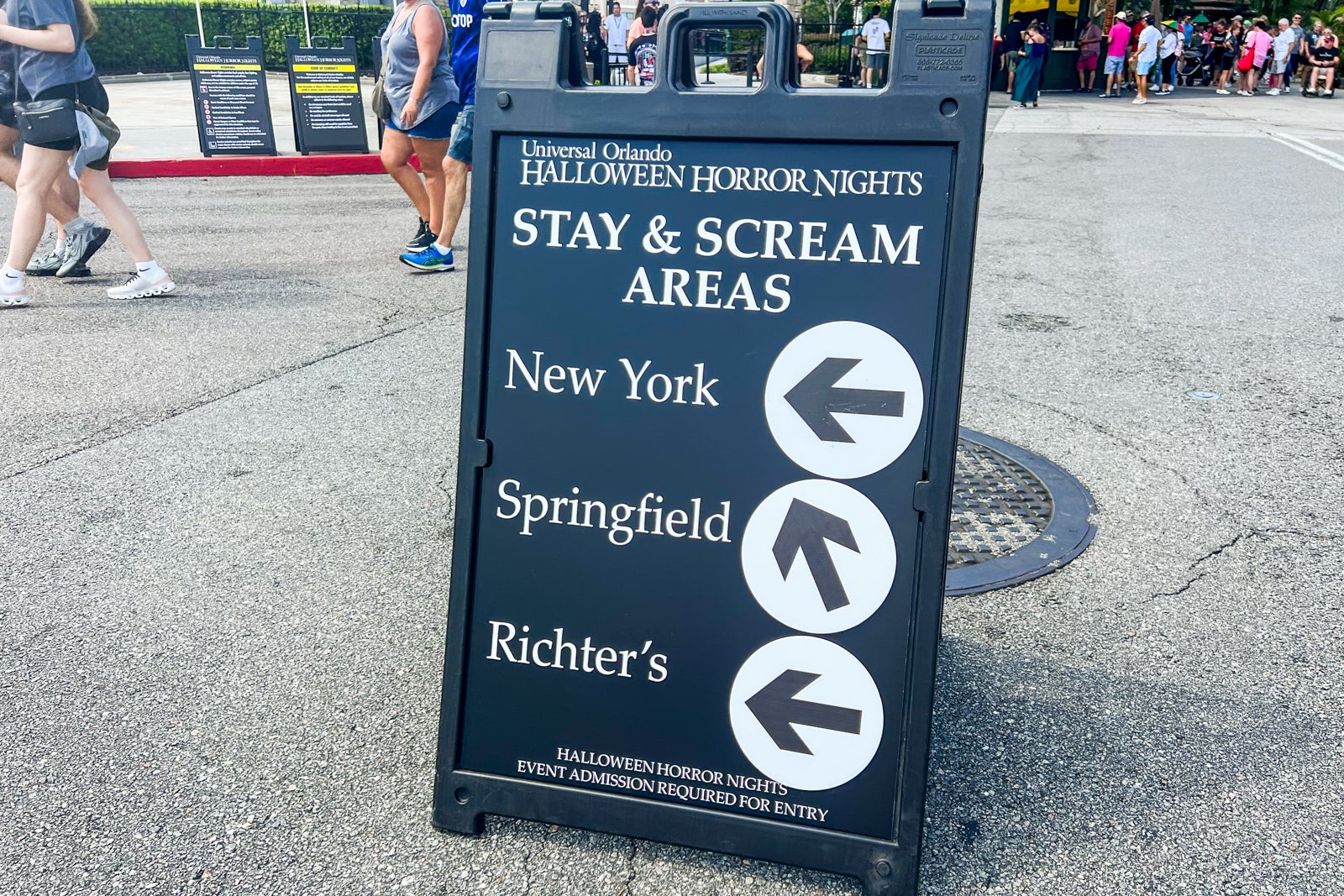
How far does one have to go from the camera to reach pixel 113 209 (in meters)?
6.48

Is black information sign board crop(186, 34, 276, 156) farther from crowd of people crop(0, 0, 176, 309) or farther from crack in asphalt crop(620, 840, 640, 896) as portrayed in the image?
crack in asphalt crop(620, 840, 640, 896)

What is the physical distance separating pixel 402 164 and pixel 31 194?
7.33ft

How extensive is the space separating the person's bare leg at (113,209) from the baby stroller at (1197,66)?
2813cm

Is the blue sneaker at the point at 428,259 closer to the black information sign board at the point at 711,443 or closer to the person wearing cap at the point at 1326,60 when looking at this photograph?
the black information sign board at the point at 711,443

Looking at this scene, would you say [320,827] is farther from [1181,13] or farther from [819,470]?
[1181,13]

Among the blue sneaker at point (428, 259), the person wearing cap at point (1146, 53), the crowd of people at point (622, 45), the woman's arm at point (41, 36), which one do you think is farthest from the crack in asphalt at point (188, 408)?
the person wearing cap at point (1146, 53)

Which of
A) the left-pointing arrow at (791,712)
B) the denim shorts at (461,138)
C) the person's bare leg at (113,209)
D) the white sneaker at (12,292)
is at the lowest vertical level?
the white sneaker at (12,292)

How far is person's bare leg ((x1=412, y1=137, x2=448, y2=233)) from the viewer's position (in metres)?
7.49

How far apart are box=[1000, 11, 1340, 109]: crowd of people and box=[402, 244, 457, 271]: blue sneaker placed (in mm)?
18572

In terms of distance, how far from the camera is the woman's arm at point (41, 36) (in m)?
6.06

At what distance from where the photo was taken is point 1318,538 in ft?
12.3

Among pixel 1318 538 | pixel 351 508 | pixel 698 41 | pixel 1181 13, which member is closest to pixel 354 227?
pixel 351 508

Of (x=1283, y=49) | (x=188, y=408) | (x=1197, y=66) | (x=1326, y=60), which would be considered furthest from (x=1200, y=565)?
(x=1197, y=66)

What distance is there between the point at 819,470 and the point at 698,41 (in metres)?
30.3
